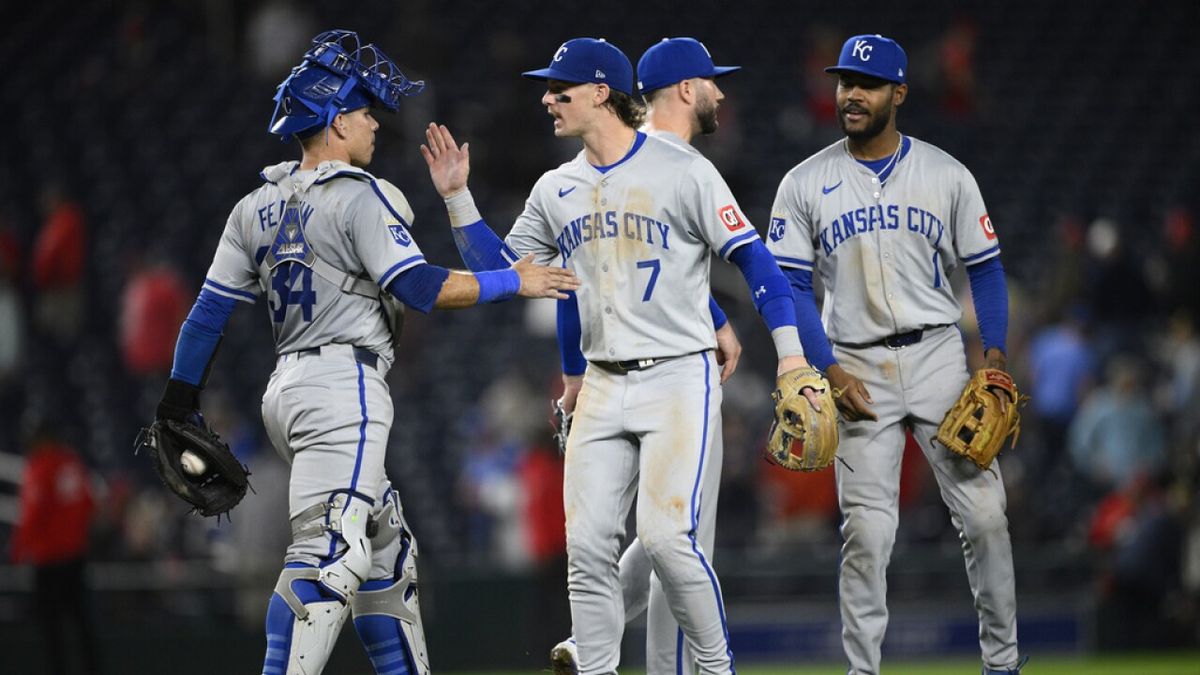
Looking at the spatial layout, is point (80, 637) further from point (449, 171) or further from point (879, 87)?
point (879, 87)

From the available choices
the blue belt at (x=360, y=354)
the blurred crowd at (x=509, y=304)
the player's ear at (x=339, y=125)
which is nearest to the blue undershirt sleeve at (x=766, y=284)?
the blue belt at (x=360, y=354)

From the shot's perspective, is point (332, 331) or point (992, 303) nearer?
point (332, 331)

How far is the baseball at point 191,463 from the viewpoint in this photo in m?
5.73

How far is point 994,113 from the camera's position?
60.1ft

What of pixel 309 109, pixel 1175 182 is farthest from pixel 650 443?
pixel 1175 182

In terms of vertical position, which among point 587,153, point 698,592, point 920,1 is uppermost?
point 920,1

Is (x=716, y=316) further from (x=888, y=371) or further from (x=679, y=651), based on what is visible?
(x=679, y=651)

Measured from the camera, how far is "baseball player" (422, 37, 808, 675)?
5.59 m

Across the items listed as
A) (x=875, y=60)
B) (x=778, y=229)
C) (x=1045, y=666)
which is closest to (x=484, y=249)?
(x=778, y=229)

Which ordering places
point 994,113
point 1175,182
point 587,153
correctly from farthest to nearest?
point 994,113 < point 1175,182 < point 587,153

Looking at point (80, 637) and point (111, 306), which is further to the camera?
point (111, 306)

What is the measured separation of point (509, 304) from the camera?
53.1 feet

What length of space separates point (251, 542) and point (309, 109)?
258 inches

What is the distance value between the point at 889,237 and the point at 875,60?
67 centimetres
